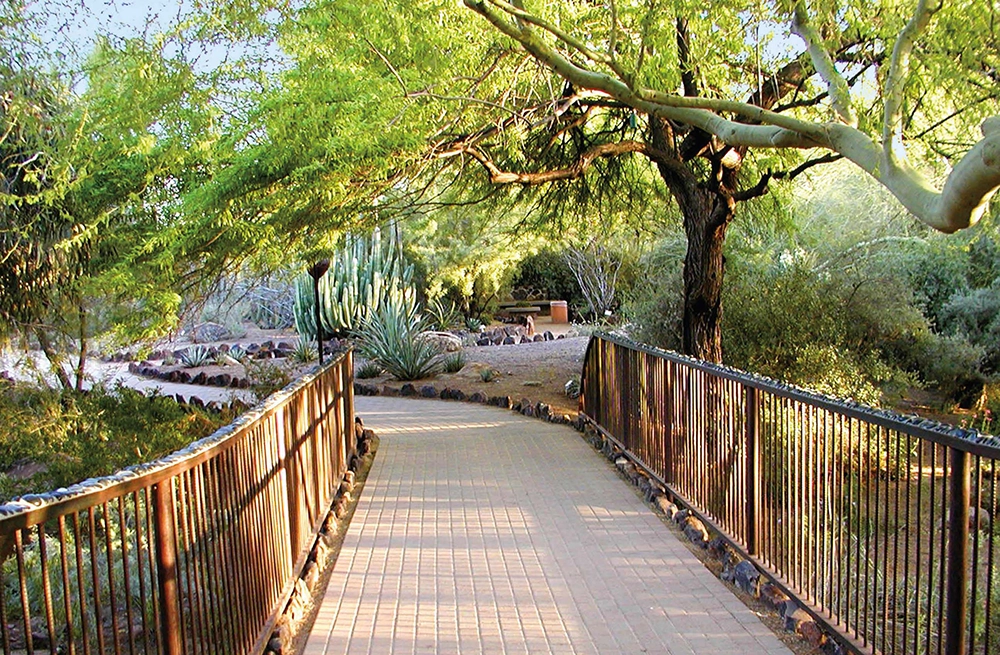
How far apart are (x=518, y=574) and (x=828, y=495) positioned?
7.09ft

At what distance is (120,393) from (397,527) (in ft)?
26.6

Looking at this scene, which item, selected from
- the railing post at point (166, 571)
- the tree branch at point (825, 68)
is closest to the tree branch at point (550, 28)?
the tree branch at point (825, 68)

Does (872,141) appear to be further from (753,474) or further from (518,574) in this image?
(518,574)

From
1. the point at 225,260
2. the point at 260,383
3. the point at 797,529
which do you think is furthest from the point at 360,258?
the point at 797,529

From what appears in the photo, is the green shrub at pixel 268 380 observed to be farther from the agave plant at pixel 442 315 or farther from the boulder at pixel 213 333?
the boulder at pixel 213 333

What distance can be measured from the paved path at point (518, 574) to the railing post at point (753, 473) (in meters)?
0.37

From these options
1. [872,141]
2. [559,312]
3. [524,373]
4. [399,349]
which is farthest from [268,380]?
[559,312]

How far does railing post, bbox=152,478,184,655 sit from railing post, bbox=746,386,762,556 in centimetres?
360

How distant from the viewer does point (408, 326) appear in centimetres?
1912

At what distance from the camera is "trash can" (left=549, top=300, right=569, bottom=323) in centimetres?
3453

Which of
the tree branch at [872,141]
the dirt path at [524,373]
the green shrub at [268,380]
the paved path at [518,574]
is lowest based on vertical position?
the paved path at [518,574]

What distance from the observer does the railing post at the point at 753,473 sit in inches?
218

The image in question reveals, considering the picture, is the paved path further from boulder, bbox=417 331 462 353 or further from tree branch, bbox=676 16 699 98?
boulder, bbox=417 331 462 353

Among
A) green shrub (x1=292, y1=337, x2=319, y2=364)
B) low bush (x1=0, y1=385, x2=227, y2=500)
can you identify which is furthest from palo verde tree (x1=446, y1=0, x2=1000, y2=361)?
green shrub (x1=292, y1=337, x2=319, y2=364)
